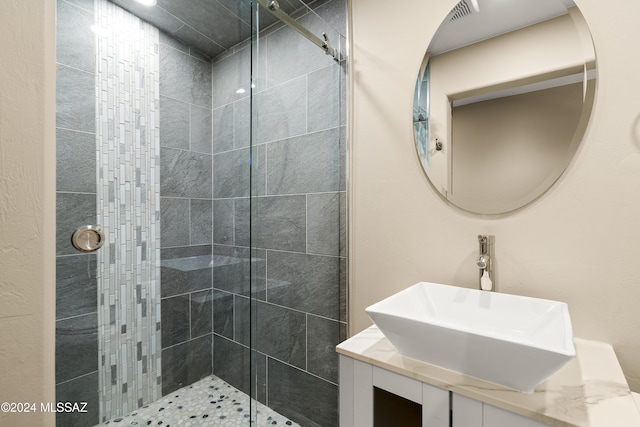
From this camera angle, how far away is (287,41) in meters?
1.42

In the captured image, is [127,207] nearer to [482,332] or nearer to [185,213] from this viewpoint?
[185,213]

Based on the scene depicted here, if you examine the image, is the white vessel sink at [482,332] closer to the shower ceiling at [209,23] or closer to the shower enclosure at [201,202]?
the shower enclosure at [201,202]

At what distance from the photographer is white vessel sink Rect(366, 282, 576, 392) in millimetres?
665

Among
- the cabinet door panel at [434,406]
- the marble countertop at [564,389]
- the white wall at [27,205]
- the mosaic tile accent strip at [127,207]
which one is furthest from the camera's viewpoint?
the mosaic tile accent strip at [127,207]

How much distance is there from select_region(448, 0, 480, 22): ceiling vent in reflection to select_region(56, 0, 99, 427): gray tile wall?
1300 millimetres

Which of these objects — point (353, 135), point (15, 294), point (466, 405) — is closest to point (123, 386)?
point (15, 294)

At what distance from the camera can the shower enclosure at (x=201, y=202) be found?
1.00 metres

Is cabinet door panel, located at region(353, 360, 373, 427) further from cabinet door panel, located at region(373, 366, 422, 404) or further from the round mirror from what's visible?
the round mirror

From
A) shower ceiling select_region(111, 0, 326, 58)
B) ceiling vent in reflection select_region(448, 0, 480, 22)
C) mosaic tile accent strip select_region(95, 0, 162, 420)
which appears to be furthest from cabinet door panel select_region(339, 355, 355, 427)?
ceiling vent in reflection select_region(448, 0, 480, 22)

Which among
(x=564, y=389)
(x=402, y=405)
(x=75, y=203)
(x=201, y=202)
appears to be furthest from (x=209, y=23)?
(x=564, y=389)

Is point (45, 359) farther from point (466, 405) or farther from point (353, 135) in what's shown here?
point (353, 135)

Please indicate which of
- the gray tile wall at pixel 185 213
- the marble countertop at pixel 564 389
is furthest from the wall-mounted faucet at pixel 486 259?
the gray tile wall at pixel 185 213

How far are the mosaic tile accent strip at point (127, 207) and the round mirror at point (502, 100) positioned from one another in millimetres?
1087

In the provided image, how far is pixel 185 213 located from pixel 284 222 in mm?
452
